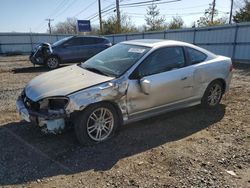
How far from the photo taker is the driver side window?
174 inches

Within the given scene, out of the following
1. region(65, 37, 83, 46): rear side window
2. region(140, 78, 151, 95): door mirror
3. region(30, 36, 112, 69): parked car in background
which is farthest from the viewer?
region(65, 37, 83, 46): rear side window

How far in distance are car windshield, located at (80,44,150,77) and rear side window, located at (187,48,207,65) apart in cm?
99

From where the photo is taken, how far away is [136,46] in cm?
490

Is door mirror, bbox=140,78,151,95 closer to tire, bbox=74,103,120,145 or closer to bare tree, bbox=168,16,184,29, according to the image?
tire, bbox=74,103,120,145

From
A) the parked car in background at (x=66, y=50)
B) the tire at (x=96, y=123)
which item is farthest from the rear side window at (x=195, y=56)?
the parked car in background at (x=66, y=50)

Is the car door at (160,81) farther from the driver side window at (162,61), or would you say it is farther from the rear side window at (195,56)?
the rear side window at (195,56)

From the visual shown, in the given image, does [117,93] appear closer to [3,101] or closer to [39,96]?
[39,96]

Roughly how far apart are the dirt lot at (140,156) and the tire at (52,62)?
7818 mm

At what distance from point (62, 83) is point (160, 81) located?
5.34ft

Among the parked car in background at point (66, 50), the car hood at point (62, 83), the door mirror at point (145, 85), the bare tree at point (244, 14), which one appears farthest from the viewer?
the bare tree at point (244, 14)

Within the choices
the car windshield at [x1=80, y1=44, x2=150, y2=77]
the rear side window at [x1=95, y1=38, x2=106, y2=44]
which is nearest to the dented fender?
the car windshield at [x1=80, y1=44, x2=150, y2=77]

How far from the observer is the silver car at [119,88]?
3775mm

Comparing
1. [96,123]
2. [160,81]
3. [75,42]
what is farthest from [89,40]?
[96,123]

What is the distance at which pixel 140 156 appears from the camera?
12.3 ft
